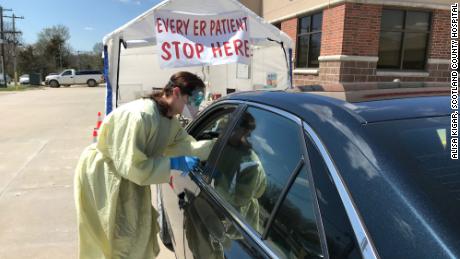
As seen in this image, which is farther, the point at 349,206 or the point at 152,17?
the point at 152,17

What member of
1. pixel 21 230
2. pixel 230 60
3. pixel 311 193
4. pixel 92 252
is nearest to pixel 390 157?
pixel 311 193

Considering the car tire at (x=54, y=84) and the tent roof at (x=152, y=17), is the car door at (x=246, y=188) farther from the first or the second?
the car tire at (x=54, y=84)

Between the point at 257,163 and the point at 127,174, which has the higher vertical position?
the point at 257,163

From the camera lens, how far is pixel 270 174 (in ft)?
5.74

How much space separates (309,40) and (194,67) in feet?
18.0

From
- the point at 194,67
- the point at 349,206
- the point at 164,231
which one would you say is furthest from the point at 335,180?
the point at 194,67

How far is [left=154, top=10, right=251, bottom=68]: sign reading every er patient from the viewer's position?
6215 millimetres

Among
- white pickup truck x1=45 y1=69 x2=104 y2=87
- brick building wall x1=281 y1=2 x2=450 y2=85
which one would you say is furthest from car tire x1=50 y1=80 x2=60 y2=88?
brick building wall x1=281 y1=2 x2=450 y2=85

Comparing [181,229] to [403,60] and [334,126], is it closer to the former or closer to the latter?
[334,126]

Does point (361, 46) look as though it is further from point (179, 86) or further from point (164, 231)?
point (179, 86)

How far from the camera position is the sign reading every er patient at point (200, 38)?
6215 millimetres

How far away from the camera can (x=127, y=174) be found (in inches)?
90.7

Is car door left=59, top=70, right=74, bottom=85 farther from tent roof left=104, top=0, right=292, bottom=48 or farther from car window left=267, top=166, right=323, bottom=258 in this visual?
car window left=267, top=166, right=323, bottom=258

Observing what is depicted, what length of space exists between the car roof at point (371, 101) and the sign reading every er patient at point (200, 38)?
4415 mm
